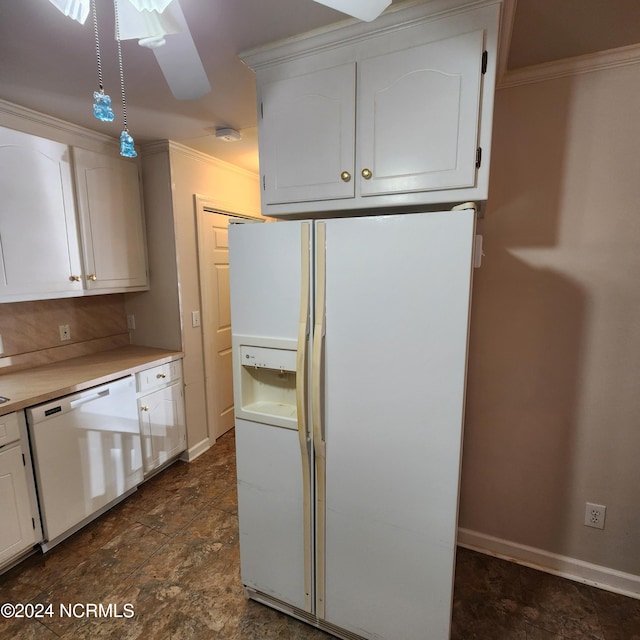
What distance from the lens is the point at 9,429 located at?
1.73m

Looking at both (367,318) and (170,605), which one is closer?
(367,318)

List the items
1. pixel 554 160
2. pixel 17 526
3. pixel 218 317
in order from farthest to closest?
pixel 218 317, pixel 17 526, pixel 554 160

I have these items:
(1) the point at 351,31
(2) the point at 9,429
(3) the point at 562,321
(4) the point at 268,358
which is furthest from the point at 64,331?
(3) the point at 562,321

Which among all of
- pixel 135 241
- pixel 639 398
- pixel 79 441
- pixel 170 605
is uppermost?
pixel 135 241

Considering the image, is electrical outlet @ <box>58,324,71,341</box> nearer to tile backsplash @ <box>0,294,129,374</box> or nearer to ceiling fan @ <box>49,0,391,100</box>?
tile backsplash @ <box>0,294,129,374</box>

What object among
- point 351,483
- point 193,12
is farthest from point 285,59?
point 351,483

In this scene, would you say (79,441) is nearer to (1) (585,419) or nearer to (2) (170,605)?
(2) (170,605)

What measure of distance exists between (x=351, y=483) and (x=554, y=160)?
1.67 metres

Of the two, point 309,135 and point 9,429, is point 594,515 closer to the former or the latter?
point 309,135

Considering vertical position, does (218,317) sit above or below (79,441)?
above

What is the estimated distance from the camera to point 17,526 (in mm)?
1793

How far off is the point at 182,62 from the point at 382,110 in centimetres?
67

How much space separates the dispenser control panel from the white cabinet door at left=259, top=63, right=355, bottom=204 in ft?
2.07

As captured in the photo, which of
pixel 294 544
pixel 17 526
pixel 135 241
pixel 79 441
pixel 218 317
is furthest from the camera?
pixel 218 317
